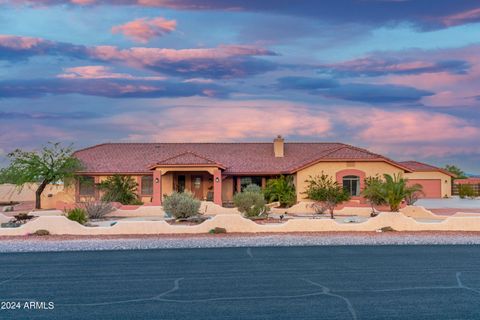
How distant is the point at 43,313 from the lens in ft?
34.2

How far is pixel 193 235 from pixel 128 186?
1926cm

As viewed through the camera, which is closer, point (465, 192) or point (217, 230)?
point (217, 230)

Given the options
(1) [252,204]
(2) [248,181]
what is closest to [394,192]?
(1) [252,204]

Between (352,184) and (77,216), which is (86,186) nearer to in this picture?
(77,216)

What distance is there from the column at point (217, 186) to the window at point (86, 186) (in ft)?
28.4

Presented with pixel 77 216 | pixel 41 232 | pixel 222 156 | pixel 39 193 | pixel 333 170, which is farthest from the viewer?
pixel 222 156

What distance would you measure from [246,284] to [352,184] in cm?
2727

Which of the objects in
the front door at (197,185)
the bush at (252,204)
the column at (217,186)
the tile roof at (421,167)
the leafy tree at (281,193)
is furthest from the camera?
the tile roof at (421,167)

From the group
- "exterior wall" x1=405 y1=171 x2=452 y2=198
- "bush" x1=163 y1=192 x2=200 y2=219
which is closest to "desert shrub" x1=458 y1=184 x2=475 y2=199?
"exterior wall" x1=405 y1=171 x2=452 y2=198

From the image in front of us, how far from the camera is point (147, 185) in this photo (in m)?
42.4

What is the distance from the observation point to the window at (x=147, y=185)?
42344 mm

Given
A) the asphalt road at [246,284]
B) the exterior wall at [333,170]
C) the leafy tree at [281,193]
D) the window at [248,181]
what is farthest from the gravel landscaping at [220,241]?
the window at [248,181]

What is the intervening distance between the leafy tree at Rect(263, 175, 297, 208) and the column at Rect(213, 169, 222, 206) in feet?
9.96

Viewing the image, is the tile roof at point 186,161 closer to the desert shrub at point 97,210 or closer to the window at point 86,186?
the window at point 86,186
